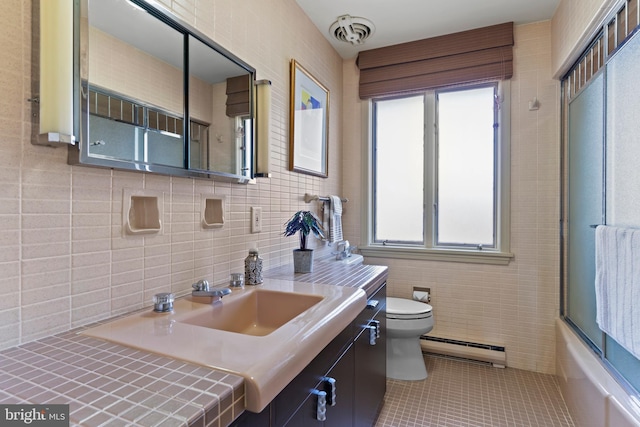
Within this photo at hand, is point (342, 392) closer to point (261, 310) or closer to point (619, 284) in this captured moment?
point (261, 310)

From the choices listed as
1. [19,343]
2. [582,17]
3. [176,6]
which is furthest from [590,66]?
[19,343]

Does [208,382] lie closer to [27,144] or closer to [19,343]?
[19,343]

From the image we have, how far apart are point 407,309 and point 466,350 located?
59 cm

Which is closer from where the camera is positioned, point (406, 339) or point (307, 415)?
point (307, 415)

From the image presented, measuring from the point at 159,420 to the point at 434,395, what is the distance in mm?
1861

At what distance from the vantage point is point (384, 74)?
2529 millimetres

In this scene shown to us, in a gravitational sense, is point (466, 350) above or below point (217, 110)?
below

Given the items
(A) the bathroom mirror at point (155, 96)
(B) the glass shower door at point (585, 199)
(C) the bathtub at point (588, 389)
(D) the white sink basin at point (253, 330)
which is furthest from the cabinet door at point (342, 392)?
(B) the glass shower door at point (585, 199)

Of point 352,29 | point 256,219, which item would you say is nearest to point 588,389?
point 256,219

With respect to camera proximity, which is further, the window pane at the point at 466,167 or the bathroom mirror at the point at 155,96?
the window pane at the point at 466,167

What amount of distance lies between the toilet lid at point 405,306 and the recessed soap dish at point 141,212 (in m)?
1.56

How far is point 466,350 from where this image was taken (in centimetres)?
229

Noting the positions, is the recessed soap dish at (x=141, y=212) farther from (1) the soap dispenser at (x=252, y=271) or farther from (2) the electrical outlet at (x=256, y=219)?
(2) the electrical outlet at (x=256, y=219)

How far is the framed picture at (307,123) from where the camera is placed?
6.14 feet
